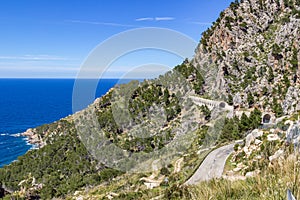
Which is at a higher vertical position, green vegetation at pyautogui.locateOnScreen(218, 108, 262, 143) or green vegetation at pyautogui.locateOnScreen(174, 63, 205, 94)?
green vegetation at pyautogui.locateOnScreen(174, 63, 205, 94)

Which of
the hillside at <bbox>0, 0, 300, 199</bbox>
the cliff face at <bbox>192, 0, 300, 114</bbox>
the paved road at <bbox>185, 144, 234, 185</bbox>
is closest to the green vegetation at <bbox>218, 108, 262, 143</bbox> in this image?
the hillside at <bbox>0, 0, 300, 199</bbox>

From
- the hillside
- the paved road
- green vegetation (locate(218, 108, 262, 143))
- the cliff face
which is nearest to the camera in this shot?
the paved road

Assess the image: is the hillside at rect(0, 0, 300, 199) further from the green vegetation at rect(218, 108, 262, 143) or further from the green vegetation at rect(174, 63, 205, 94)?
the green vegetation at rect(174, 63, 205, 94)

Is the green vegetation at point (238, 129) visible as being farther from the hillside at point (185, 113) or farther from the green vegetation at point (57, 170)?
the green vegetation at point (57, 170)

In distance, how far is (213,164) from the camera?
1930 cm

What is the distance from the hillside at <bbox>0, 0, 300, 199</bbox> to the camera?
31.4 m

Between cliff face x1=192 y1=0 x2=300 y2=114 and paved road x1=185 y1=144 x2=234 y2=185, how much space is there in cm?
1476

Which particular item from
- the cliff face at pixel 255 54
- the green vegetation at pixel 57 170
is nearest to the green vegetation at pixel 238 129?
the cliff face at pixel 255 54

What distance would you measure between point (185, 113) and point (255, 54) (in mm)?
16453

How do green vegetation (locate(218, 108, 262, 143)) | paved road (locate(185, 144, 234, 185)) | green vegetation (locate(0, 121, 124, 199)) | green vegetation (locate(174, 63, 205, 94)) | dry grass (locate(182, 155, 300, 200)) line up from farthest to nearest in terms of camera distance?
green vegetation (locate(174, 63, 205, 94)), green vegetation (locate(0, 121, 124, 199)), green vegetation (locate(218, 108, 262, 143)), paved road (locate(185, 144, 234, 185)), dry grass (locate(182, 155, 300, 200))

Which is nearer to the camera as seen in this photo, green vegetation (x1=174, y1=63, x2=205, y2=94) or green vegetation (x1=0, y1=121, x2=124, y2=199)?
green vegetation (x1=0, y1=121, x2=124, y2=199)

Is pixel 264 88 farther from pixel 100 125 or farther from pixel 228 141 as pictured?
pixel 100 125

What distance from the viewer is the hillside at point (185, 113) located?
31375 mm

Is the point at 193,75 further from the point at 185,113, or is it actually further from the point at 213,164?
the point at 213,164
